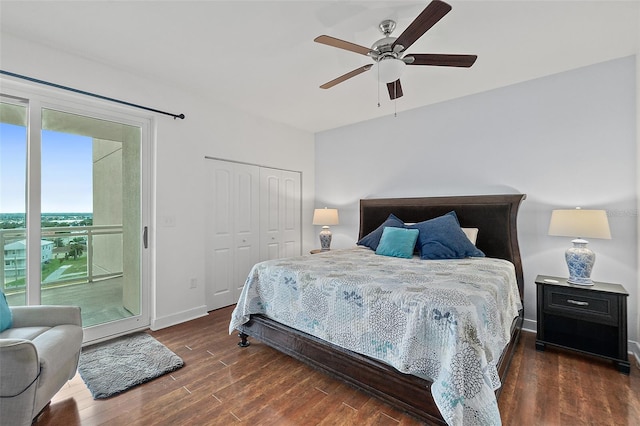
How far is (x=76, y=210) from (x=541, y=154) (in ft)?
15.7

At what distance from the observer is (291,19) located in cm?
210

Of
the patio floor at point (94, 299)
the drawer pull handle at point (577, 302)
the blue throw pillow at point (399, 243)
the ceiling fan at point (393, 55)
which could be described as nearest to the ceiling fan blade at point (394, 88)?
the ceiling fan at point (393, 55)

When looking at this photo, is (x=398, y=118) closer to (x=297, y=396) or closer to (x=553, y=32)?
(x=553, y=32)

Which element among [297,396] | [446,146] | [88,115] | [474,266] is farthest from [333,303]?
[88,115]

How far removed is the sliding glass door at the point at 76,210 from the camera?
2395 mm

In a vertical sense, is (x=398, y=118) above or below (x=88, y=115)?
above

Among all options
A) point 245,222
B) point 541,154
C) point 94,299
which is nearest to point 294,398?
point 94,299

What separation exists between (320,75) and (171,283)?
9.33 feet

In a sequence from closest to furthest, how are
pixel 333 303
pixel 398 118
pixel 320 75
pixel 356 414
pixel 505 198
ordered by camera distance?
pixel 356 414 < pixel 333 303 < pixel 320 75 < pixel 505 198 < pixel 398 118

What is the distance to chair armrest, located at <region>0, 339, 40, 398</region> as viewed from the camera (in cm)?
136

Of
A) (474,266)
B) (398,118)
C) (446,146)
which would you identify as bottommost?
(474,266)

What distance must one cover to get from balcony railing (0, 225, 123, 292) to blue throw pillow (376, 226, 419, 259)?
2.90 m

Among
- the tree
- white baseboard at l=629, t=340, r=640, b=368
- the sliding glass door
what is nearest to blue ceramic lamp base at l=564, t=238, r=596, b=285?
white baseboard at l=629, t=340, r=640, b=368

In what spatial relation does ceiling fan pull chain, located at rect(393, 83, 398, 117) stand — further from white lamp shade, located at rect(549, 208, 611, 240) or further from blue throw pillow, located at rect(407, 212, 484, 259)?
white lamp shade, located at rect(549, 208, 611, 240)
